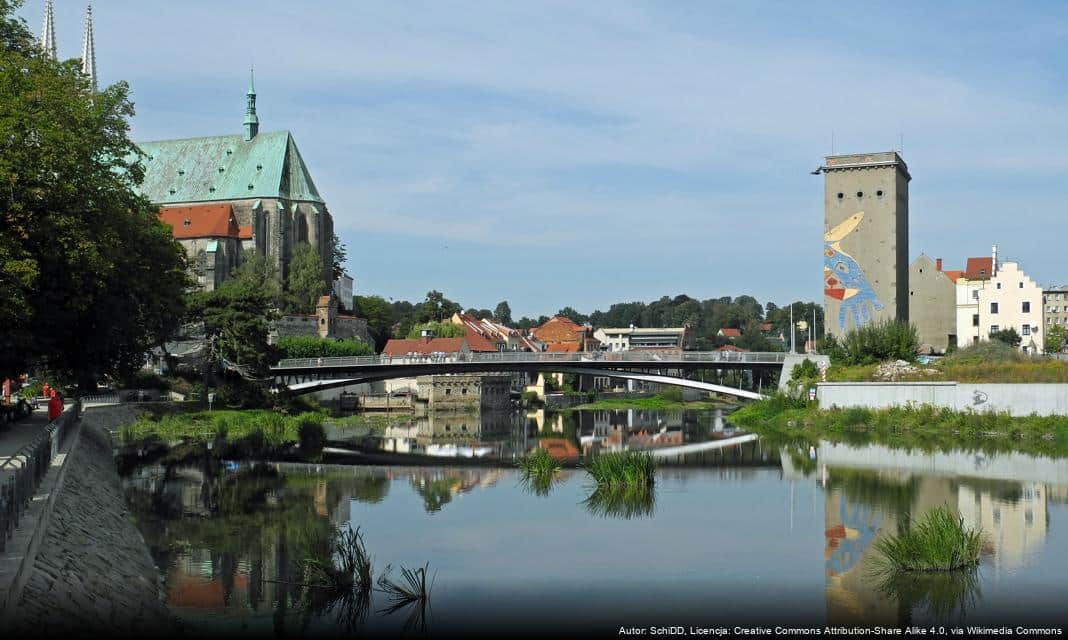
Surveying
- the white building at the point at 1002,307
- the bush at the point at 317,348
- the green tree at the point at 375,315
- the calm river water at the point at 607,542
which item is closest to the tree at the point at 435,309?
the green tree at the point at 375,315

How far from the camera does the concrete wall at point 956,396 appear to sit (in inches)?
1781

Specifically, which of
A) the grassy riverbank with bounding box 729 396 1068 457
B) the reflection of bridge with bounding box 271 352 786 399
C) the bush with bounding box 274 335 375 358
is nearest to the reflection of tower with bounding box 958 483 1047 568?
the grassy riverbank with bounding box 729 396 1068 457

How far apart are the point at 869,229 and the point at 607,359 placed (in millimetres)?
18452

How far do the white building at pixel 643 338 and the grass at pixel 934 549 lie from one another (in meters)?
147

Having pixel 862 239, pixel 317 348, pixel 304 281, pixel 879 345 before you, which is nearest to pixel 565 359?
pixel 879 345

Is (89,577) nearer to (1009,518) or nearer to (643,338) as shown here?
(1009,518)

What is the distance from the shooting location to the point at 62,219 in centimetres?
2405

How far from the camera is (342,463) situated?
38.0 metres

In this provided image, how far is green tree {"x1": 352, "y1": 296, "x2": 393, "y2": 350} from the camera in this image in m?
116

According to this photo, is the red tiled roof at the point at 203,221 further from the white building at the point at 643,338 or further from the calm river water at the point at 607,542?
the calm river water at the point at 607,542

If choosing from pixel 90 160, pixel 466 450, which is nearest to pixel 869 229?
pixel 466 450

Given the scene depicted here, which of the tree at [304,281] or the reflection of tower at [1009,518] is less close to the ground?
the tree at [304,281]

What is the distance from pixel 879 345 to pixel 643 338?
11486cm

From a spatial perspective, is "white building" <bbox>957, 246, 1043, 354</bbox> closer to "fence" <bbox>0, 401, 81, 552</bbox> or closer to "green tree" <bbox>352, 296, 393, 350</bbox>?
"green tree" <bbox>352, 296, 393, 350</bbox>
